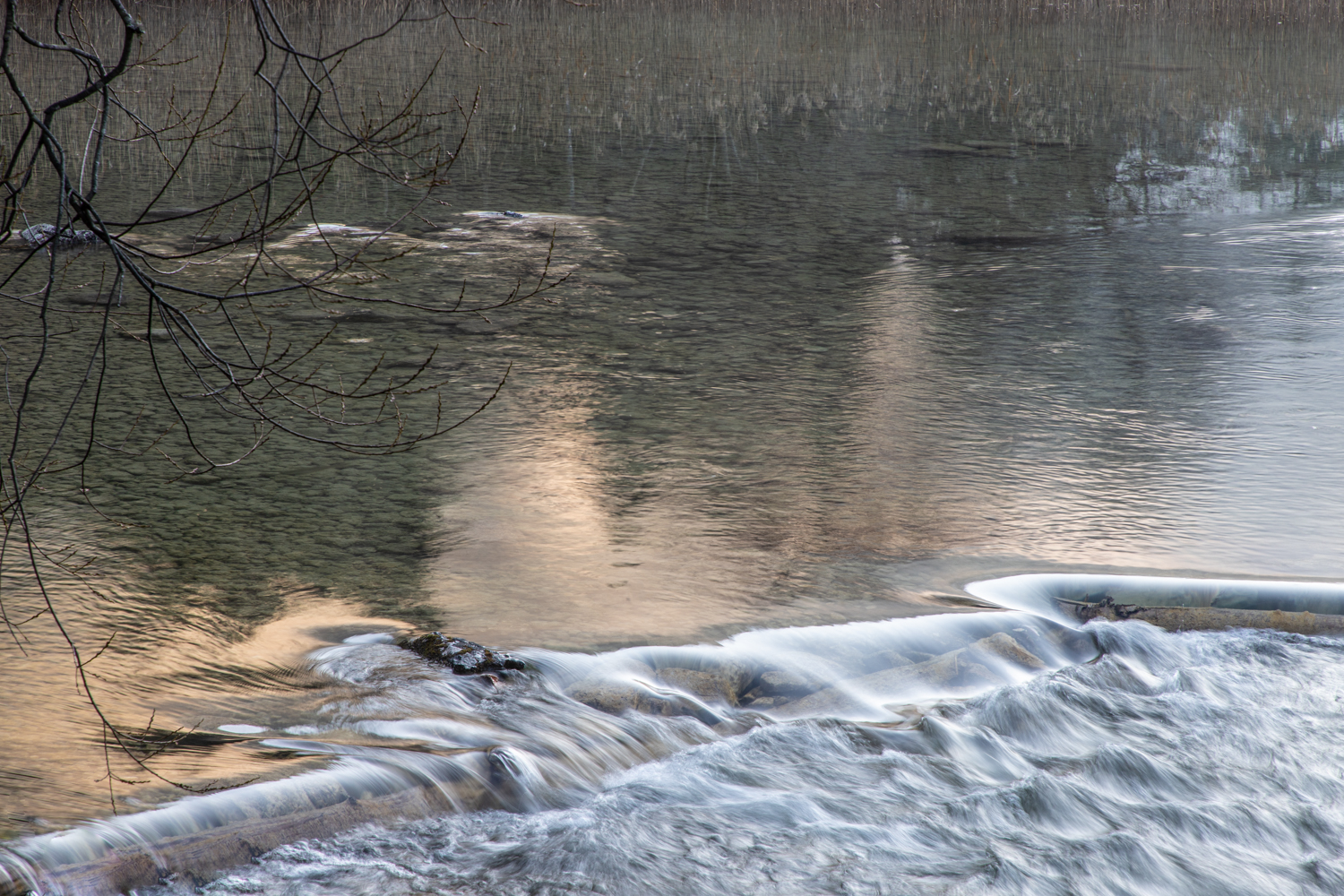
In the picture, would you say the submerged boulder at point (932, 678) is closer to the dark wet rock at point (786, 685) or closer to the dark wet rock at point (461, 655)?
the dark wet rock at point (786, 685)

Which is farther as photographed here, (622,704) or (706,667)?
(706,667)

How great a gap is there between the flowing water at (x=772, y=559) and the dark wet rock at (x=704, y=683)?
9 centimetres

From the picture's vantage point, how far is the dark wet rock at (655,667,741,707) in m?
3.29

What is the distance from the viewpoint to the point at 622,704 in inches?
127

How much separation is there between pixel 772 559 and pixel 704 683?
2.18 feet

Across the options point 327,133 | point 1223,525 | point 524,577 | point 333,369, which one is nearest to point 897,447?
point 1223,525

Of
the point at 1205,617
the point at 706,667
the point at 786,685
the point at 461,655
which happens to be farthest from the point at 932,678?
the point at 461,655

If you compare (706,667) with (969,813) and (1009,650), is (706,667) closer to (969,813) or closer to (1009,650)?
(969,813)

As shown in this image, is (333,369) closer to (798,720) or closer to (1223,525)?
(798,720)

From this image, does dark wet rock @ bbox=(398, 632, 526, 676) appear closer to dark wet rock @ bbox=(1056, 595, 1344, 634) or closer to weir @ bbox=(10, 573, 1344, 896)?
weir @ bbox=(10, 573, 1344, 896)

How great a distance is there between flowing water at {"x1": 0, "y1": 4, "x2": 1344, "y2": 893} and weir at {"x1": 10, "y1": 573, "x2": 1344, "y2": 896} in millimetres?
16

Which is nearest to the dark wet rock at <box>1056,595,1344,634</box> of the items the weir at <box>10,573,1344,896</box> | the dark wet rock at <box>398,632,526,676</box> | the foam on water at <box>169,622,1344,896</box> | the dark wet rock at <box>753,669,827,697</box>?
the weir at <box>10,573,1344,896</box>

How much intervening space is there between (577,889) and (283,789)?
0.69 metres

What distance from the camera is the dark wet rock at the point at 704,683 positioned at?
3295 millimetres
